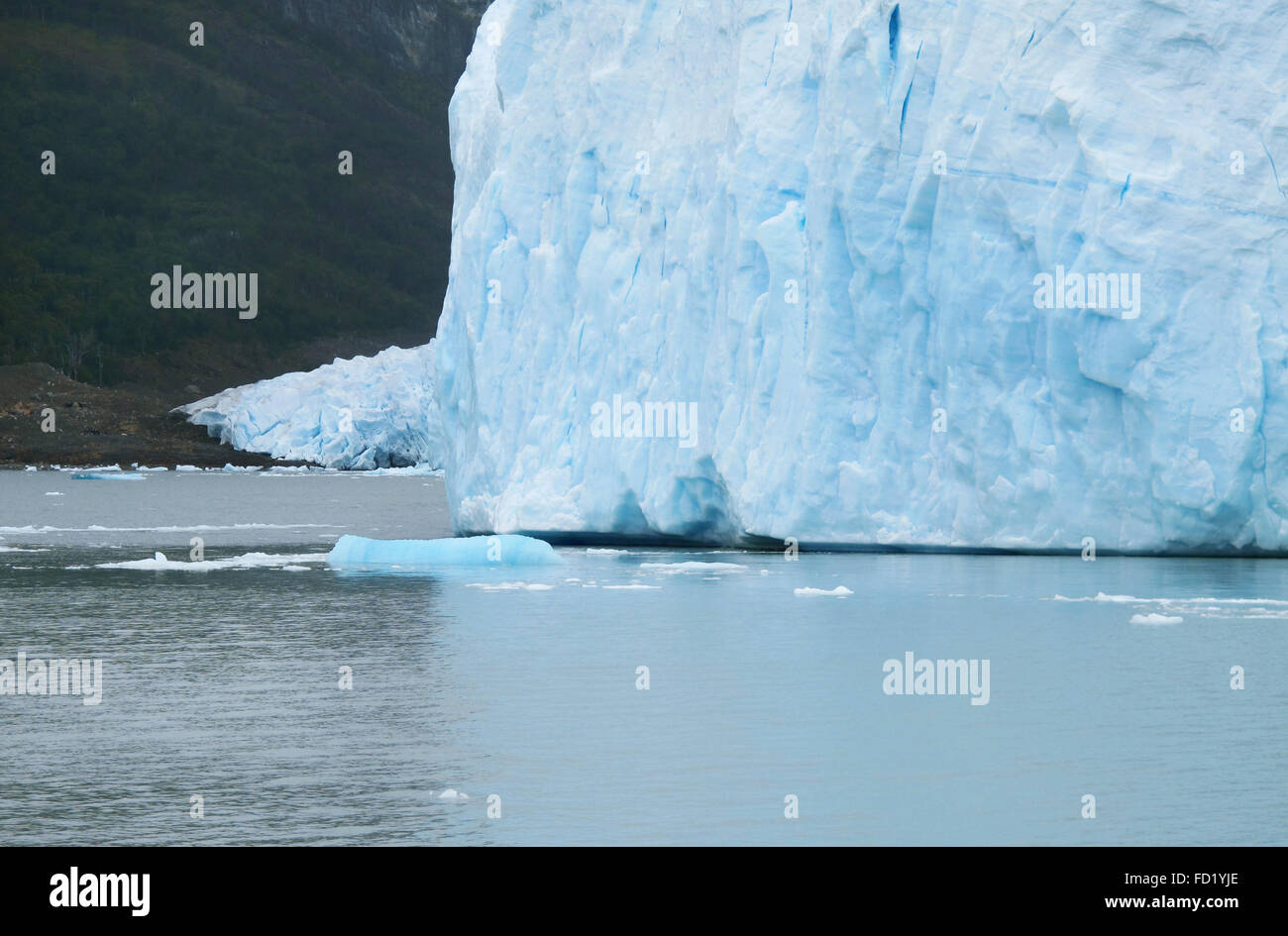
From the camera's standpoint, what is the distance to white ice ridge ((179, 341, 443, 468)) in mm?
55031

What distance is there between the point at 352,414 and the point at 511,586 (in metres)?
41.9

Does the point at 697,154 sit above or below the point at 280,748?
above

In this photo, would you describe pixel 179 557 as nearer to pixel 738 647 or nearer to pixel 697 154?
pixel 697 154

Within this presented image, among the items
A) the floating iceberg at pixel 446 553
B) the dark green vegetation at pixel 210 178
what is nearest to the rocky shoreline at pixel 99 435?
the dark green vegetation at pixel 210 178

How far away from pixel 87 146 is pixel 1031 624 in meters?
130

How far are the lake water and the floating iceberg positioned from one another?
117cm

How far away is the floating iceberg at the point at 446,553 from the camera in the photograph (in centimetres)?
1742

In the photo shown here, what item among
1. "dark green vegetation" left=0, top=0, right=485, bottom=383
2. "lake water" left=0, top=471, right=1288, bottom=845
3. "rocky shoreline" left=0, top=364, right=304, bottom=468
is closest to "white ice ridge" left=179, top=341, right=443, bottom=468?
"rocky shoreline" left=0, top=364, right=304, bottom=468

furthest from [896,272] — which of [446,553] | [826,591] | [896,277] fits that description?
[446,553]

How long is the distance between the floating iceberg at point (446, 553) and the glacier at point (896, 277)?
1.75 m

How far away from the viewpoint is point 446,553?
17938 millimetres

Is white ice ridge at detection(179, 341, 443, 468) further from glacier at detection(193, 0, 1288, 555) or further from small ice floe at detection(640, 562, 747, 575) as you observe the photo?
small ice floe at detection(640, 562, 747, 575)

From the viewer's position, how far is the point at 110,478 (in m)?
56.4
